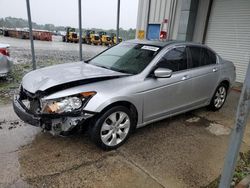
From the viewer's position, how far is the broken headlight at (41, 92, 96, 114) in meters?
2.90

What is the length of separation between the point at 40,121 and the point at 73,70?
1077mm

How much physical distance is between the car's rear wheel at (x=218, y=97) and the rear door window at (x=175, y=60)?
131 cm

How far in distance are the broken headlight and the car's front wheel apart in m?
0.33

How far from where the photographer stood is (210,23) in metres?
8.84

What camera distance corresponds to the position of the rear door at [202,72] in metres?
4.33

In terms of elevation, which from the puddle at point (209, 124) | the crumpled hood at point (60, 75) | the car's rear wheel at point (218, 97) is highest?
the crumpled hood at point (60, 75)

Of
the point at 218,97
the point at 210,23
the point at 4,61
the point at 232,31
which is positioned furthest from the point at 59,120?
the point at 210,23

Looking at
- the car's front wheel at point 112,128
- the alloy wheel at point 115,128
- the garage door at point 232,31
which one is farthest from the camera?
the garage door at point 232,31

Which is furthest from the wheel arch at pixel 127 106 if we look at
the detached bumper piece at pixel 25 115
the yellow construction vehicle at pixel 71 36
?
the yellow construction vehicle at pixel 71 36

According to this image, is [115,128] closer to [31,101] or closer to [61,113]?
[61,113]

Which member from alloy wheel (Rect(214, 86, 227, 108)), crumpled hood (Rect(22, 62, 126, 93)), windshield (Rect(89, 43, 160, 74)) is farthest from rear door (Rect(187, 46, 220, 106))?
crumpled hood (Rect(22, 62, 126, 93))

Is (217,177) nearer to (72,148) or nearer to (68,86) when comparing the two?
(72,148)

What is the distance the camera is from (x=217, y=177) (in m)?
2.91

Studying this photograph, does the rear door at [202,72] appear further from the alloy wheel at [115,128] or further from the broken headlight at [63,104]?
the broken headlight at [63,104]
